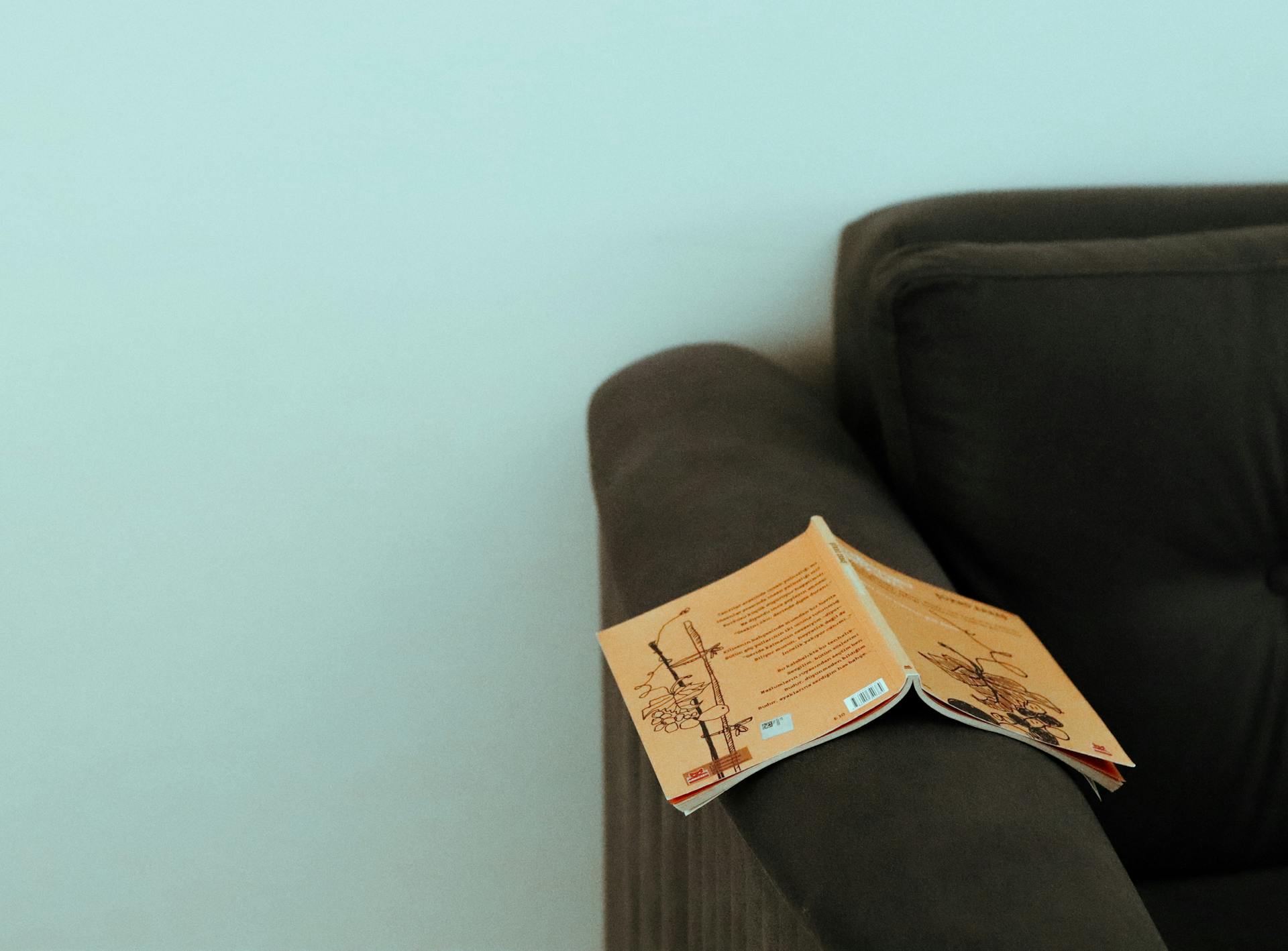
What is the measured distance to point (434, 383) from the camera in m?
1.02

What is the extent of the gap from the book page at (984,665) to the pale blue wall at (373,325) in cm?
46

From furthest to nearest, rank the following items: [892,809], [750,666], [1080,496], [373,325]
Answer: [373,325]
[1080,496]
[750,666]
[892,809]

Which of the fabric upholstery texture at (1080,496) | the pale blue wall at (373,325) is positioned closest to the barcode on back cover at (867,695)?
the fabric upholstery texture at (1080,496)

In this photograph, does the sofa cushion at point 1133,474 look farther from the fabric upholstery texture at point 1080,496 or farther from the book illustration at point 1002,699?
the book illustration at point 1002,699

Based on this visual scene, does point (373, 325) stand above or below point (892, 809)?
above

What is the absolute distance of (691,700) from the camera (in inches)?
23.2

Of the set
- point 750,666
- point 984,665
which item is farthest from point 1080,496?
point 750,666

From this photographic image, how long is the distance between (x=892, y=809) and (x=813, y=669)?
0.33 feet

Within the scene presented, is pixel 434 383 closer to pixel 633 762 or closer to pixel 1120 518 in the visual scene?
pixel 633 762

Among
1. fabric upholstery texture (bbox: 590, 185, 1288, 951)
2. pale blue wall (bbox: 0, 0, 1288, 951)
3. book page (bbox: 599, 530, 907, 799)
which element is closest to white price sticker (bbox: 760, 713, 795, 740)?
book page (bbox: 599, 530, 907, 799)

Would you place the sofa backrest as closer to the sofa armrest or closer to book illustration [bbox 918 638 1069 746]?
the sofa armrest

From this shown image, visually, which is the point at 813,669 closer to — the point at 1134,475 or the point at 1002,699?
the point at 1002,699

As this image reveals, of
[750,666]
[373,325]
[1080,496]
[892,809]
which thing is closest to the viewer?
[892,809]

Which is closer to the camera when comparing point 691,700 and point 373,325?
point 691,700
